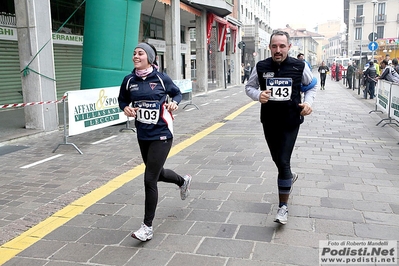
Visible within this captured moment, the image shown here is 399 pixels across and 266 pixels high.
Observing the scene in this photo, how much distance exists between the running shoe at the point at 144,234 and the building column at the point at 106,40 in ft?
22.6

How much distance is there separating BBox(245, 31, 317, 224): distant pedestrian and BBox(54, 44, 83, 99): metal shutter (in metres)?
14.0

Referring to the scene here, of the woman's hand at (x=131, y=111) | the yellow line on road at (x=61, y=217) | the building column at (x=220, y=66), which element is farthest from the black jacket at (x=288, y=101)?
the building column at (x=220, y=66)

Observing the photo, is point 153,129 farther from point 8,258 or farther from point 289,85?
point 8,258

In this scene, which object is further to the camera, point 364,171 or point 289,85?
point 364,171

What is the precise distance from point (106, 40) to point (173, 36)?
809cm

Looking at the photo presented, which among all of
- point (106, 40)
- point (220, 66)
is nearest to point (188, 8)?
point (220, 66)

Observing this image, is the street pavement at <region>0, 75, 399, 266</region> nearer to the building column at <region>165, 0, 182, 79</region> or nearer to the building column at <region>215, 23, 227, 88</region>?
the building column at <region>165, 0, 182, 79</region>

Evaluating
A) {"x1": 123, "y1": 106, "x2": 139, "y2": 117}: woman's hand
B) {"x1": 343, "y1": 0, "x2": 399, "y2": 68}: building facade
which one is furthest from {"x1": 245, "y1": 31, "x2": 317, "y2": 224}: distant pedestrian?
{"x1": 343, "y1": 0, "x2": 399, "y2": 68}: building facade

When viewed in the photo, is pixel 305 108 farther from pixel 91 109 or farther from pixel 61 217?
pixel 91 109

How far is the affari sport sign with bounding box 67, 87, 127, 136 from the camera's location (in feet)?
24.7

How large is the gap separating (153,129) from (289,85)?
1.37m

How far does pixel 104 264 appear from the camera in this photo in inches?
127

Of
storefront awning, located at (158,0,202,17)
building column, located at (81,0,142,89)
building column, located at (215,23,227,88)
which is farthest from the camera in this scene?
building column, located at (215,23,227,88)

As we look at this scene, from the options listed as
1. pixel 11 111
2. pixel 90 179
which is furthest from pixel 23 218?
pixel 11 111
